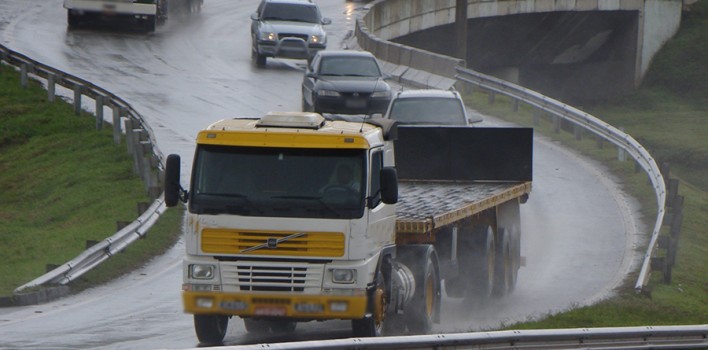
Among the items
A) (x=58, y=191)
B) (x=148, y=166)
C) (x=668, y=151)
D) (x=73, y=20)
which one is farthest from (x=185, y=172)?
(x=73, y=20)

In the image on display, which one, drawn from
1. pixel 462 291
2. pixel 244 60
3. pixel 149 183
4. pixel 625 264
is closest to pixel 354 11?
pixel 244 60

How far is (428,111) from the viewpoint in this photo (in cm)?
2508

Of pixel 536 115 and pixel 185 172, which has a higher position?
pixel 185 172

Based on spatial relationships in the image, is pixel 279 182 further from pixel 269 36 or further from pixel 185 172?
pixel 269 36

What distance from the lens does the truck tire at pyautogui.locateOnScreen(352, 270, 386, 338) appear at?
43.0ft

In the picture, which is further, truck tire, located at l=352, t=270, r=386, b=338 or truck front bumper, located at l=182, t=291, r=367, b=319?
truck tire, located at l=352, t=270, r=386, b=338

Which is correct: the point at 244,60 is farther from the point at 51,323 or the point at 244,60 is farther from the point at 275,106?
the point at 51,323

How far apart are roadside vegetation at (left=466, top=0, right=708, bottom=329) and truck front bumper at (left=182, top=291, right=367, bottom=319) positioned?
3168 mm

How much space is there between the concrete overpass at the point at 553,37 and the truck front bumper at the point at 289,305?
36670 mm

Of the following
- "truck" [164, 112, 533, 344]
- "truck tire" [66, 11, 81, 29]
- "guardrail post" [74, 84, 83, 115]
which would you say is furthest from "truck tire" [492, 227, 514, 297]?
"truck tire" [66, 11, 81, 29]

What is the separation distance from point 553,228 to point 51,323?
1088 centimetres

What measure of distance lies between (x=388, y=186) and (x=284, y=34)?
2784 centimetres

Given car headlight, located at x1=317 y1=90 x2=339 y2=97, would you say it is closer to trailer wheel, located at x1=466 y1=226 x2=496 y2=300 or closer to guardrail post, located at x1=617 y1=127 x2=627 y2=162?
guardrail post, located at x1=617 y1=127 x2=627 y2=162

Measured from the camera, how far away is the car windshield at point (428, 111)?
2488 centimetres
